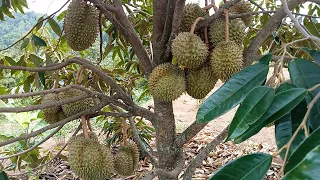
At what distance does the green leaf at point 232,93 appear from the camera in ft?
1.60

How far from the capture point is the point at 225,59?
875 mm

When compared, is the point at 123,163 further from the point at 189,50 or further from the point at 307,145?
the point at 307,145

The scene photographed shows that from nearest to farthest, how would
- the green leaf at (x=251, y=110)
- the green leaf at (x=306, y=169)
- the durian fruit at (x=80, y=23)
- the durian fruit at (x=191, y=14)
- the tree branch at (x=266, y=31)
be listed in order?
the green leaf at (x=306, y=169), the green leaf at (x=251, y=110), the tree branch at (x=266, y=31), the durian fruit at (x=191, y=14), the durian fruit at (x=80, y=23)

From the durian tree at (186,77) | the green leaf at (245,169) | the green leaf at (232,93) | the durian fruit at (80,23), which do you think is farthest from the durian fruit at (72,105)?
the green leaf at (245,169)

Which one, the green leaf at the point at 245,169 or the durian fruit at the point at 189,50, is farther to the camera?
the durian fruit at the point at 189,50

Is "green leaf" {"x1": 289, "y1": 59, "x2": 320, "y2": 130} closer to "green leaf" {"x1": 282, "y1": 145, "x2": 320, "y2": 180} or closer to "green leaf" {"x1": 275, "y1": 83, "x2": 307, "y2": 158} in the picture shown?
"green leaf" {"x1": 275, "y1": 83, "x2": 307, "y2": 158}

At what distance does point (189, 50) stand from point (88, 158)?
44 cm

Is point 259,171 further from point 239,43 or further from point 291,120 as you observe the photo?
point 239,43

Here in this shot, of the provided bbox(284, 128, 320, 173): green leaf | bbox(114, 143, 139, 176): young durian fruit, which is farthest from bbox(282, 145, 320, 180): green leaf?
bbox(114, 143, 139, 176): young durian fruit

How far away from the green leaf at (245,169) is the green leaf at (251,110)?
2.3 inches

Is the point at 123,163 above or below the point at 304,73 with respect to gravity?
below

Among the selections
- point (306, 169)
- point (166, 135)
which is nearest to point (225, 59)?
point (166, 135)

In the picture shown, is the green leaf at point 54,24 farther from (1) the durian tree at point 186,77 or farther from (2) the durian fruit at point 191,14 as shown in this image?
(2) the durian fruit at point 191,14

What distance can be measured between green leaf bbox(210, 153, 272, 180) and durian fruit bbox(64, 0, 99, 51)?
90 cm
